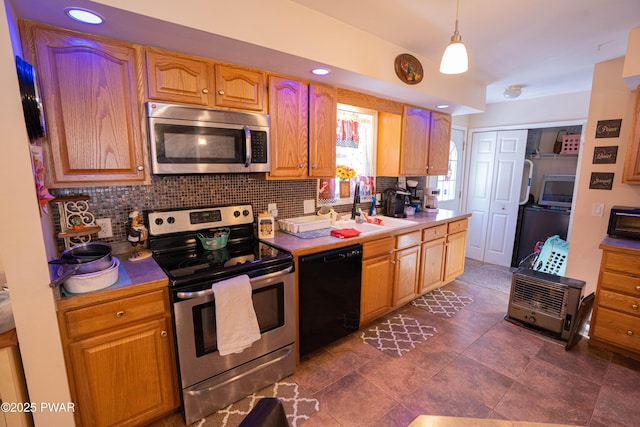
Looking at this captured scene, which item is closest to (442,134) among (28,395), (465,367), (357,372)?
(465,367)

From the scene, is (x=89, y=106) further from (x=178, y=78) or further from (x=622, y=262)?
(x=622, y=262)

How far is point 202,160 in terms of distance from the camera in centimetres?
185

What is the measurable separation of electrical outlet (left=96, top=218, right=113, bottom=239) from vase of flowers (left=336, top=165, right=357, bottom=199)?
194 centimetres

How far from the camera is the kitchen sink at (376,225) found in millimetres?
2638

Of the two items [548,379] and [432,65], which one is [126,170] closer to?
[432,65]

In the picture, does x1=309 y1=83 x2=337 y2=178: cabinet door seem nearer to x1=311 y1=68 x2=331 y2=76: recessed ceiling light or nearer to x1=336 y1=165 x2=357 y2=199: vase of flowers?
x1=311 y1=68 x2=331 y2=76: recessed ceiling light

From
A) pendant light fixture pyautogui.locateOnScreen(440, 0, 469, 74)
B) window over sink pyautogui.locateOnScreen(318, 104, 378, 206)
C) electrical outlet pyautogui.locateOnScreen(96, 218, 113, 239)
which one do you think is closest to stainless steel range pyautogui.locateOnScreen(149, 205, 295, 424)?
electrical outlet pyautogui.locateOnScreen(96, 218, 113, 239)

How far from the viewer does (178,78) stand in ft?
5.68

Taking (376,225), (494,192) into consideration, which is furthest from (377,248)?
(494,192)

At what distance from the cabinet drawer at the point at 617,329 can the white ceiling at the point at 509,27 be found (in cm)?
214

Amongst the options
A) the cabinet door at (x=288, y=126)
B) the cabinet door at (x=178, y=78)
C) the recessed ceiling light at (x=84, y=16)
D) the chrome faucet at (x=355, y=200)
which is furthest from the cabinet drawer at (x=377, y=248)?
the recessed ceiling light at (x=84, y=16)

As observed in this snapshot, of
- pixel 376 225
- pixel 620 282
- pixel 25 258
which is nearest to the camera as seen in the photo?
pixel 25 258

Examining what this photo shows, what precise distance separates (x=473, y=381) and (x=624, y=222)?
6.24ft

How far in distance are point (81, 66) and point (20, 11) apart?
0.27m
